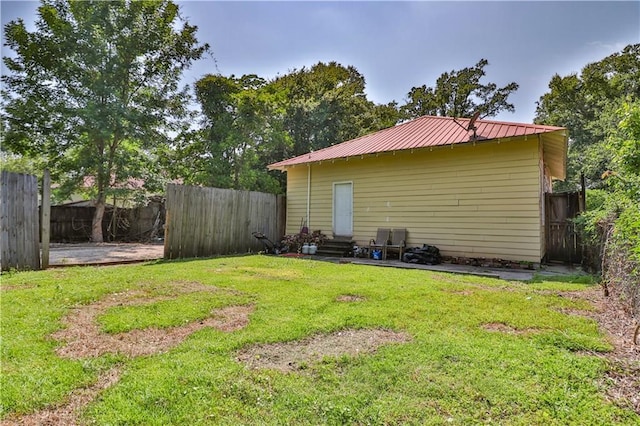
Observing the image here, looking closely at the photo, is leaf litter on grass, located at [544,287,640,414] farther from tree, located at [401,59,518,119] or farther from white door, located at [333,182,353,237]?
tree, located at [401,59,518,119]

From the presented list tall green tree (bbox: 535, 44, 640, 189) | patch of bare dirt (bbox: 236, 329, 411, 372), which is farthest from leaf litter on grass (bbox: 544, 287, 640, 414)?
tall green tree (bbox: 535, 44, 640, 189)

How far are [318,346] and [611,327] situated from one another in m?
2.96

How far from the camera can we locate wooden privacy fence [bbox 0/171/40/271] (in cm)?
575

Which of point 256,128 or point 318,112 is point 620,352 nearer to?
point 256,128

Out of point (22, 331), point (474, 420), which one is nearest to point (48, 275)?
point (22, 331)

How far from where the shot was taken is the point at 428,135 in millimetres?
9375

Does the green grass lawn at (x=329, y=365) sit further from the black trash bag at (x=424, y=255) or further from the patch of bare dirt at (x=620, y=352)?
the black trash bag at (x=424, y=255)

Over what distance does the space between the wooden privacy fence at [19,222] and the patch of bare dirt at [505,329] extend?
731 centimetres

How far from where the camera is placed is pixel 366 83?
74.4ft

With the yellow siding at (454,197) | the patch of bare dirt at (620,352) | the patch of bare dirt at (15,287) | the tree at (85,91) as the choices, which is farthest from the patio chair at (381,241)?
the tree at (85,91)

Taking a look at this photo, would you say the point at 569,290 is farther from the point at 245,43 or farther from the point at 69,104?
the point at 69,104

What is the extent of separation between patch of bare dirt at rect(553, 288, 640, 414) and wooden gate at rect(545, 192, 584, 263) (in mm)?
4475

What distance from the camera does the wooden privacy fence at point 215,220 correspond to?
8.61 metres

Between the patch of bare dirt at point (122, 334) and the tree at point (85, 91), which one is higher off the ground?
the tree at point (85, 91)
